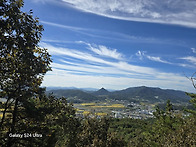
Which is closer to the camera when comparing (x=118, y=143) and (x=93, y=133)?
(x=118, y=143)

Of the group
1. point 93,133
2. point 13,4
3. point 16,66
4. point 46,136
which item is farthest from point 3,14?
point 93,133

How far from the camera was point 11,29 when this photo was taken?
24.5ft

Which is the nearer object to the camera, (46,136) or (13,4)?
(13,4)

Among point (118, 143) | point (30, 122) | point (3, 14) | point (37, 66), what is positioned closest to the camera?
point (3, 14)

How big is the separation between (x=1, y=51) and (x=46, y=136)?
541cm

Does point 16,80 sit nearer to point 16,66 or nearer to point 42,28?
point 16,66

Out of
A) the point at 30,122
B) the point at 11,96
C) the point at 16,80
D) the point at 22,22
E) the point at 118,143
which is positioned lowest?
the point at 118,143

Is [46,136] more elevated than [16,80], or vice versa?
[16,80]

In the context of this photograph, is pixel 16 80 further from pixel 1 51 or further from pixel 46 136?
pixel 46 136

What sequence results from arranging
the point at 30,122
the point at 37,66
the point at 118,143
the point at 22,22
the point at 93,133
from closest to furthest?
the point at 22,22 < the point at 37,66 < the point at 30,122 < the point at 118,143 < the point at 93,133

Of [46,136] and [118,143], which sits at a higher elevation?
[46,136]

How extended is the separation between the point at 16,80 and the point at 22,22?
3095 millimetres

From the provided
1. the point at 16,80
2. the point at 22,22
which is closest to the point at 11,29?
the point at 22,22

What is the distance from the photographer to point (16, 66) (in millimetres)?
7449
